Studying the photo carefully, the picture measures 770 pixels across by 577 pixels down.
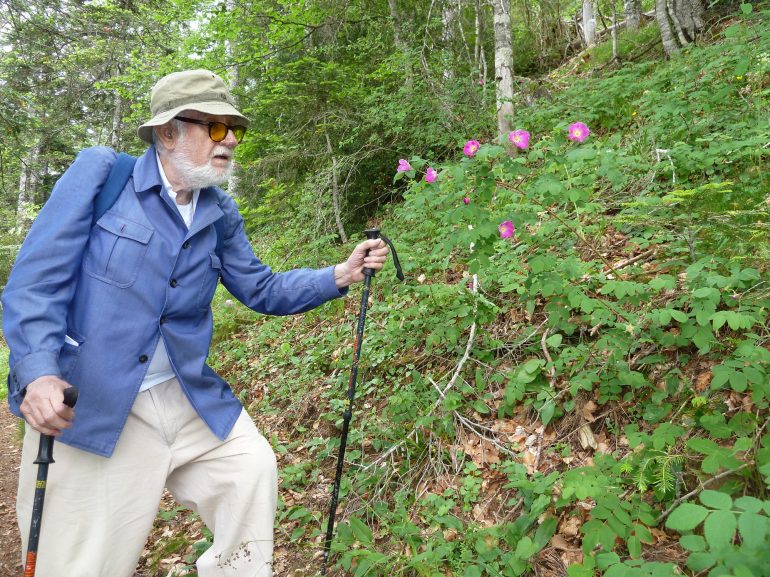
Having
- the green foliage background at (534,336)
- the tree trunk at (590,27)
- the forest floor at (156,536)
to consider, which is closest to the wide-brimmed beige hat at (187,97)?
the green foliage background at (534,336)

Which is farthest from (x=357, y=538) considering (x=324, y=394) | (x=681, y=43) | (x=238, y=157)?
(x=681, y=43)

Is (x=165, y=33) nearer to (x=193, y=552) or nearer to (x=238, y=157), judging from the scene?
(x=238, y=157)

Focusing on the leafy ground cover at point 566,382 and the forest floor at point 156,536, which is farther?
the forest floor at point 156,536

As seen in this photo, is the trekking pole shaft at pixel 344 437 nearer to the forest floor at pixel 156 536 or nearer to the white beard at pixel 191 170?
the forest floor at pixel 156 536

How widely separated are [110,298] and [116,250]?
203 millimetres

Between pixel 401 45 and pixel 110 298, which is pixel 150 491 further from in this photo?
pixel 401 45

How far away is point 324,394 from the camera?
4531mm

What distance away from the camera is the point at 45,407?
181 cm

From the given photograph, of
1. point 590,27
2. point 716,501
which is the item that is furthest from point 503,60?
point 590,27

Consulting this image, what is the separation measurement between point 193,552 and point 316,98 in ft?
19.4

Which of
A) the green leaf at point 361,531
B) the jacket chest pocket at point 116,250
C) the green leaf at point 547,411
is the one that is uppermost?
the jacket chest pocket at point 116,250

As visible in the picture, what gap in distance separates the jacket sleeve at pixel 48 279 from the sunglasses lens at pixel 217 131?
0.50m

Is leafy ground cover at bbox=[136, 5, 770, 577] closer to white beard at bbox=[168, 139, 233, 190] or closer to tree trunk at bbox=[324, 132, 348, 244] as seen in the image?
white beard at bbox=[168, 139, 233, 190]

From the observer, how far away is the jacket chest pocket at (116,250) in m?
2.15
